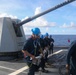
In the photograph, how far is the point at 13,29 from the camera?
1736 centimetres

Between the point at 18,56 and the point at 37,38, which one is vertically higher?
the point at 37,38

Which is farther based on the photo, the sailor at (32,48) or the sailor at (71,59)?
the sailor at (32,48)

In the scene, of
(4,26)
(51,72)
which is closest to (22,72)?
(51,72)

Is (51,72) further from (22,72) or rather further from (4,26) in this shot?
(4,26)

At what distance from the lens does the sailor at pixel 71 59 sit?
6582mm

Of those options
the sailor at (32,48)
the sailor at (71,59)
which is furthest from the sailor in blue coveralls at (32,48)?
the sailor at (71,59)

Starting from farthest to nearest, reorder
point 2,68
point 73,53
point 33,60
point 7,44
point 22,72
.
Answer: point 7,44
point 2,68
point 22,72
point 33,60
point 73,53

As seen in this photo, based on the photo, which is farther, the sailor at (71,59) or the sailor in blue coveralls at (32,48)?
the sailor in blue coveralls at (32,48)

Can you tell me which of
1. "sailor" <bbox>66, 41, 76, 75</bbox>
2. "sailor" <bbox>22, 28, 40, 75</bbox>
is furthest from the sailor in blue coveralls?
"sailor" <bbox>66, 41, 76, 75</bbox>

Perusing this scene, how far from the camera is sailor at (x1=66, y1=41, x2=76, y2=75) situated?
6582mm

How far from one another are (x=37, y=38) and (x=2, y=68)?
565 centimetres

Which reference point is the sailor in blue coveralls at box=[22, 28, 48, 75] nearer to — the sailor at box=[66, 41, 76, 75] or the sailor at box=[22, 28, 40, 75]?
the sailor at box=[22, 28, 40, 75]

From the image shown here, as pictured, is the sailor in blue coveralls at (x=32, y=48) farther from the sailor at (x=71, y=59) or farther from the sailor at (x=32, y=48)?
the sailor at (x=71, y=59)

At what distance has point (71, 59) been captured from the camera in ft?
22.3
